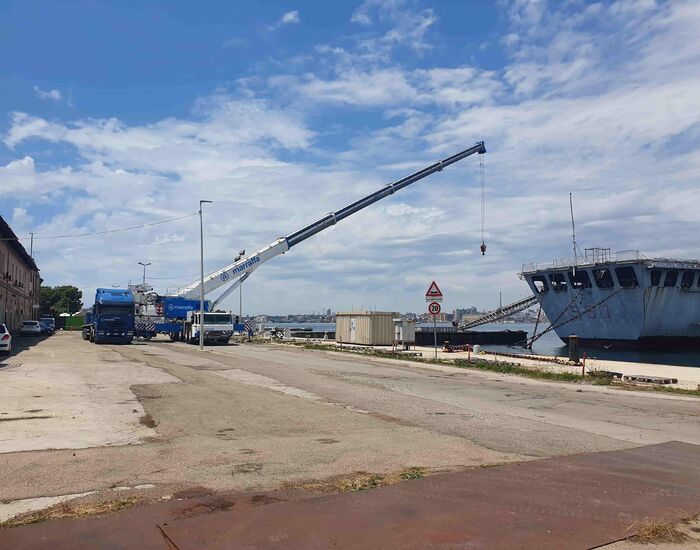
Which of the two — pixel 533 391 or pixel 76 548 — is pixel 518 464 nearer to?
pixel 76 548

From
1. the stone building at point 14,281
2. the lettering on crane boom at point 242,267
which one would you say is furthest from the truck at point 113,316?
the stone building at point 14,281

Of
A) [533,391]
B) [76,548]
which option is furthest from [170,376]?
[76,548]

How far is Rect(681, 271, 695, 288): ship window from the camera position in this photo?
198ft

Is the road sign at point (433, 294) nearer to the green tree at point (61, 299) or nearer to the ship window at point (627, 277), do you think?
the ship window at point (627, 277)

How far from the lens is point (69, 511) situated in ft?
18.4

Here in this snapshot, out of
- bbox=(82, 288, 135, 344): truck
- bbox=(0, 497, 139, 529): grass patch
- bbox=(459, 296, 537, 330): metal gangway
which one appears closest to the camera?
bbox=(0, 497, 139, 529): grass patch

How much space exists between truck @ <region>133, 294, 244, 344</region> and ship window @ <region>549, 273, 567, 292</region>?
3597cm

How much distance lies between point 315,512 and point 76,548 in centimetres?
208

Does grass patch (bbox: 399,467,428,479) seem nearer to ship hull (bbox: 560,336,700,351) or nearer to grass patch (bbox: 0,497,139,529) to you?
grass patch (bbox: 0,497,139,529)

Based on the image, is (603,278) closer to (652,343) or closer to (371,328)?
(652,343)

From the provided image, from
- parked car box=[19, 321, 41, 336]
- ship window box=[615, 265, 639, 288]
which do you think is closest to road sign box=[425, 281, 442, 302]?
ship window box=[615, 265, 639, 288]

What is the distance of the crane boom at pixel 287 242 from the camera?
47.2 m

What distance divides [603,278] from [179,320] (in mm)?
41960

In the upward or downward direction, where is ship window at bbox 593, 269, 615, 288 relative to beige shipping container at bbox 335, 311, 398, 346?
upward
